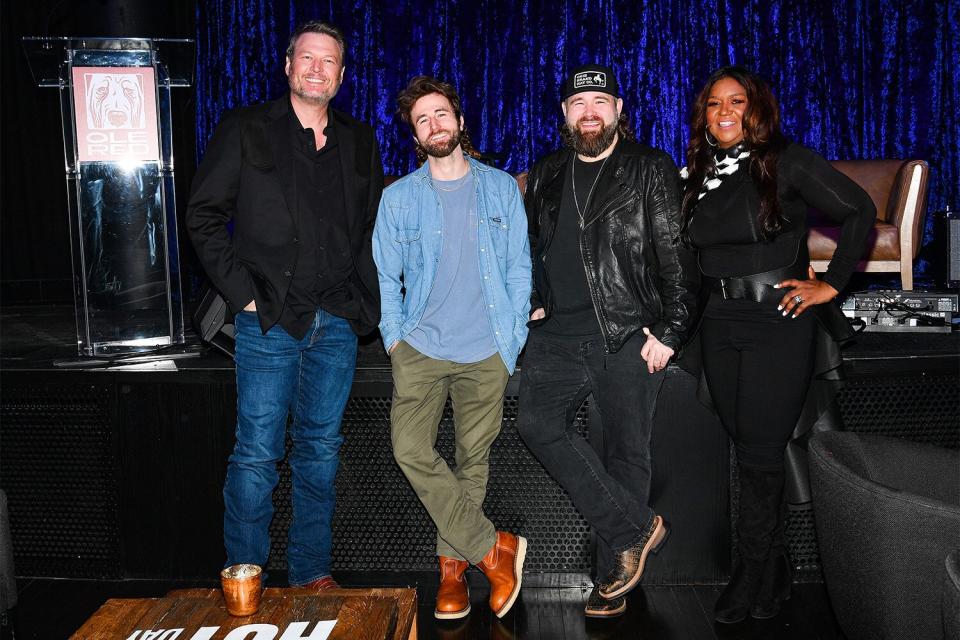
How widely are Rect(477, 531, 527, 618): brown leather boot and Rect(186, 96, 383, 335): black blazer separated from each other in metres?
1.02

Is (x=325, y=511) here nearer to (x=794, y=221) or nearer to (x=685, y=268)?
(x=685, y=268)

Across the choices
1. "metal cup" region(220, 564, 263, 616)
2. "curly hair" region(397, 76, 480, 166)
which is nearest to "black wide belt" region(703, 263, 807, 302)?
"curly hair" region(397, 76, 480, 166)

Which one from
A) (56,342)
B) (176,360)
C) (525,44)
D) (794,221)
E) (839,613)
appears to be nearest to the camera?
(839,613)

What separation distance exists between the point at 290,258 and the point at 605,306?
0.95 m

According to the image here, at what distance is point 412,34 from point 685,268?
5.58 m

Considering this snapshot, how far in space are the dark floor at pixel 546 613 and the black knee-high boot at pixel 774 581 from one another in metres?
0.04

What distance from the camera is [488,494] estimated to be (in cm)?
309

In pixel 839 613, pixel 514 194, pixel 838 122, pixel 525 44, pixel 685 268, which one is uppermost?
pixel 525 44

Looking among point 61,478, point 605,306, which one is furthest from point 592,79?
point 61,478

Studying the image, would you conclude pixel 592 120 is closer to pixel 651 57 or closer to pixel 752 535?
pixel 752 535

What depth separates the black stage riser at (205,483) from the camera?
3021mm

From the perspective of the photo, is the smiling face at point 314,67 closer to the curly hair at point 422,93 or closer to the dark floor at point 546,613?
the curly hair at point 422,93

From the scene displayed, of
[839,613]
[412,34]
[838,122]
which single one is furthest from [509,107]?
[839,613]

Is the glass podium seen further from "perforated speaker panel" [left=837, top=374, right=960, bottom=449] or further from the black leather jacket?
"perforated speaker panel" [left=837, top=374, right=960, bottom=449]
